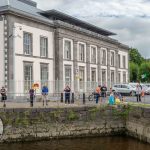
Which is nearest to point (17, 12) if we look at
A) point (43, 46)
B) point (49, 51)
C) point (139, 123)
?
point (43, 46)

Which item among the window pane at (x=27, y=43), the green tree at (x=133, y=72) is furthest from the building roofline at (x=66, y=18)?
the green tree at (x=133, y=72)

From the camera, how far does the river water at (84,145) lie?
68.5 feet

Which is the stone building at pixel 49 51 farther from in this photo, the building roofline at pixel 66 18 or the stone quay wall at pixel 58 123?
the stone quay wall at pixel 58 123

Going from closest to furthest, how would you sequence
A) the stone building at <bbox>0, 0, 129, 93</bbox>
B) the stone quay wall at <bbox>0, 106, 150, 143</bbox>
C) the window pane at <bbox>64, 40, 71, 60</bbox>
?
the stone quay wall at <bbox>0, 106, 150, 143</bbox> → the stone building at <bbox>0, 0, 129, 93</bbox> → the window pane at <bbox>64, 40, 71, 60</bbox>

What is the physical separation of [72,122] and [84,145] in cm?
316

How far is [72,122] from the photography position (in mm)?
24641

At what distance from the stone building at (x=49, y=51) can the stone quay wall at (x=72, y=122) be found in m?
8.28

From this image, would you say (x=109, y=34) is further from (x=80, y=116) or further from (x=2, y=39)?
(x=80, y=116)

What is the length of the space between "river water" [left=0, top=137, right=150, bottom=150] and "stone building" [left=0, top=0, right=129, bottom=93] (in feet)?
34.1

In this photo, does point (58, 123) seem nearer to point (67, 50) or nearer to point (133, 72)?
point (67, 50)

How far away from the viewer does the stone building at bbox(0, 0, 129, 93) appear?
116 ft

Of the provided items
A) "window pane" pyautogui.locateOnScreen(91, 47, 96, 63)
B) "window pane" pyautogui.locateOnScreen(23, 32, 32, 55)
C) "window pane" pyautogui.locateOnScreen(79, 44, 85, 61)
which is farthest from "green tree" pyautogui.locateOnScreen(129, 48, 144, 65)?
"window pane" pyautogui.locateOnScreen(23, 32, 32, 55)

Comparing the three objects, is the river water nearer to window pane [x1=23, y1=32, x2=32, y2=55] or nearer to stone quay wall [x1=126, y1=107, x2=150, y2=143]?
stone quay wall [x1=126, y1=107, x2=150, y2=143]

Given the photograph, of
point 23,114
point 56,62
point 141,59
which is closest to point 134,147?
point 23,114
